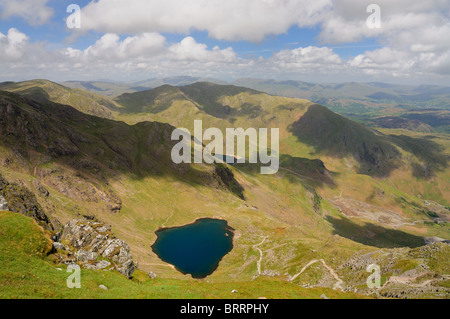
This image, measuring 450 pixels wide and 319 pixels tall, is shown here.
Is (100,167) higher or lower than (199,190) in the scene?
higher

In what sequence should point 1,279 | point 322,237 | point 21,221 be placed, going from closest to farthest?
1. point 1,279
2. point 21,221
3. point 322,237

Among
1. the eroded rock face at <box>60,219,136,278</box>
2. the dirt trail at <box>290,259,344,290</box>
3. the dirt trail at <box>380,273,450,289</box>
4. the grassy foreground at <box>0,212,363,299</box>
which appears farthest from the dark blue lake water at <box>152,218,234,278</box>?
the grassy foreground at <box>0,212,363,299</box>

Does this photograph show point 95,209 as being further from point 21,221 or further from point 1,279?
point 1,279

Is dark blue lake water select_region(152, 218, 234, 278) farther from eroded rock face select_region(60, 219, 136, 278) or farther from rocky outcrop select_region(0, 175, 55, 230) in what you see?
eroded rock face select_region(60, 219, 136, 278)

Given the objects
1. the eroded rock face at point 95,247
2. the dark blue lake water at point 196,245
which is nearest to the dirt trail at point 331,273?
the dark blue lake water at point 196,245

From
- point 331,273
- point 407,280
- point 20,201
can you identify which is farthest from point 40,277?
point 331,273
